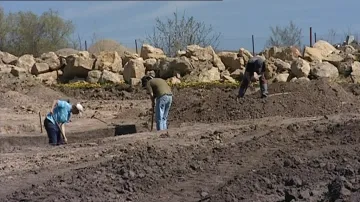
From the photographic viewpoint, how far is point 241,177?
27.0 ft

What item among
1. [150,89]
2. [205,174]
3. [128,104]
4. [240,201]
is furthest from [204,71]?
[240,201]

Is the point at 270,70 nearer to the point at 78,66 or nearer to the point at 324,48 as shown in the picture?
the point at 324,48

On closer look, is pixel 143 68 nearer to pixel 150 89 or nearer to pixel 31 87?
pixel 31 87

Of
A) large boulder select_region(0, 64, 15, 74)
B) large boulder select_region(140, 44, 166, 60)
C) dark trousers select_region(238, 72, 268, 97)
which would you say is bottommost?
large boulder select_region(0, 64, 15, 74)

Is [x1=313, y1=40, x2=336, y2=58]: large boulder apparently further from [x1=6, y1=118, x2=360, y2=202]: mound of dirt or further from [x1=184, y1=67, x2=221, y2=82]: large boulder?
[x1=6, y1=118, x2=360, y2=202]: mound of dirt

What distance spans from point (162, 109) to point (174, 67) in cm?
944

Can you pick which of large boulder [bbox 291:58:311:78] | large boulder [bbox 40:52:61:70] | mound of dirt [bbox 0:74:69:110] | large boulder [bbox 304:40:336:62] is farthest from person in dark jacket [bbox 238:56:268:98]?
large boulder [bbox 40:52:61:70]

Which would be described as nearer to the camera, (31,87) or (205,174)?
(205,174)

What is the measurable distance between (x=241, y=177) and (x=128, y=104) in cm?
1230

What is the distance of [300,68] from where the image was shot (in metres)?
20.4

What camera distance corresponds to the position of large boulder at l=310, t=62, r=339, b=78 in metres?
20.5

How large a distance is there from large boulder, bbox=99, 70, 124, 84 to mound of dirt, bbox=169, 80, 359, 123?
6.50 metres

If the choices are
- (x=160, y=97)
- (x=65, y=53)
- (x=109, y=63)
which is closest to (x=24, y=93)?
(x=109, y=63)

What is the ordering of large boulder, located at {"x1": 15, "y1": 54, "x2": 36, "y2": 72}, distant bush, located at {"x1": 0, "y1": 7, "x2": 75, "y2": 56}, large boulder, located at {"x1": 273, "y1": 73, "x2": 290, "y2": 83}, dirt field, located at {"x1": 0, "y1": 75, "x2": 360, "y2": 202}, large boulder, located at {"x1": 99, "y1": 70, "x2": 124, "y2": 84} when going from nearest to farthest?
1. dirt field, located at {"x1": 0, "y1": 75, "x2": 360, "y2": 202}
2. large boulder, located at {"x1": 273, "y1": 73, "x2": 290, "y2": 83}
3. large boulder, located at {"x1": 99, "y1": 70, "x2": 124, "y2": 84}
4. large boulder, located at {"x1": 15, "y1": 54, "x2": 36, "y2": 72}
5. distant bush, located at {"x1": 0, "y1": 7, "x2": 75, "y2": 56}
